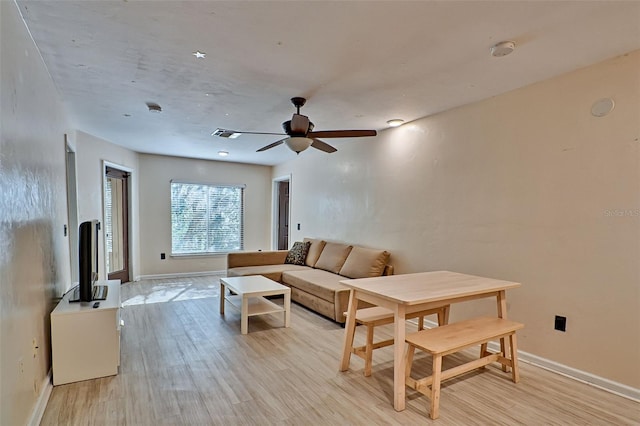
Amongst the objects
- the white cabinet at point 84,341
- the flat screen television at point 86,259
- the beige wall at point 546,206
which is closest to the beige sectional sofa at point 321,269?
the beige wall at point 546,206

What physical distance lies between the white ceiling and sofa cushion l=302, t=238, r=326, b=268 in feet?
8.11

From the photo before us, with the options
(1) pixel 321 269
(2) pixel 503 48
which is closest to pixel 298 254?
(1) pixel 321 269

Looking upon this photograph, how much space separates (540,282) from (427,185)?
1.48m

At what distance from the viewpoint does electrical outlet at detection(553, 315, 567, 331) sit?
2.60 metres

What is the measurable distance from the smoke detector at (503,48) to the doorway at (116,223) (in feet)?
17.7

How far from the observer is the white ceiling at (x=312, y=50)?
5.87ft

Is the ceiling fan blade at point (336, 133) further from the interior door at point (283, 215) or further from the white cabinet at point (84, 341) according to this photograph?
the interior door at point (283, 215)

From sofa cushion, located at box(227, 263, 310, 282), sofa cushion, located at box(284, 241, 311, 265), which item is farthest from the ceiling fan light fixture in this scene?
sofa cushion, located at box(284, 241, 311, 265)

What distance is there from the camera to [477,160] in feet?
10.6

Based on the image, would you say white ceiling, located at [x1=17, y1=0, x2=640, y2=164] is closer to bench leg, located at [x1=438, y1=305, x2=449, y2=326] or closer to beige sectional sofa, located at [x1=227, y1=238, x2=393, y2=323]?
beige sectional sofa, located at [x1=227, y1=238, x2=393, y2=323]

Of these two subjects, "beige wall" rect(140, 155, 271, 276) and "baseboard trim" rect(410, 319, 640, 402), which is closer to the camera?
"baseboard trim" rect(410, 319, 640, 402)

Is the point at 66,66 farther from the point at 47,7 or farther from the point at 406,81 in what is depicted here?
the point at 406,81

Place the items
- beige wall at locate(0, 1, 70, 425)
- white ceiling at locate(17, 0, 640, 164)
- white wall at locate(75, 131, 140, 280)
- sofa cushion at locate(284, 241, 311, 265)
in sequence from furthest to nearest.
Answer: sofa cushion at locate(284, 241, 311, 265) < white wall at locate(75, 131, 140, 280) < white ceiling at locate(17, 0, 640, 164) < beige wall at locate(0, 1, 70, 425)

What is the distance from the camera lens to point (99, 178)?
4.88m
